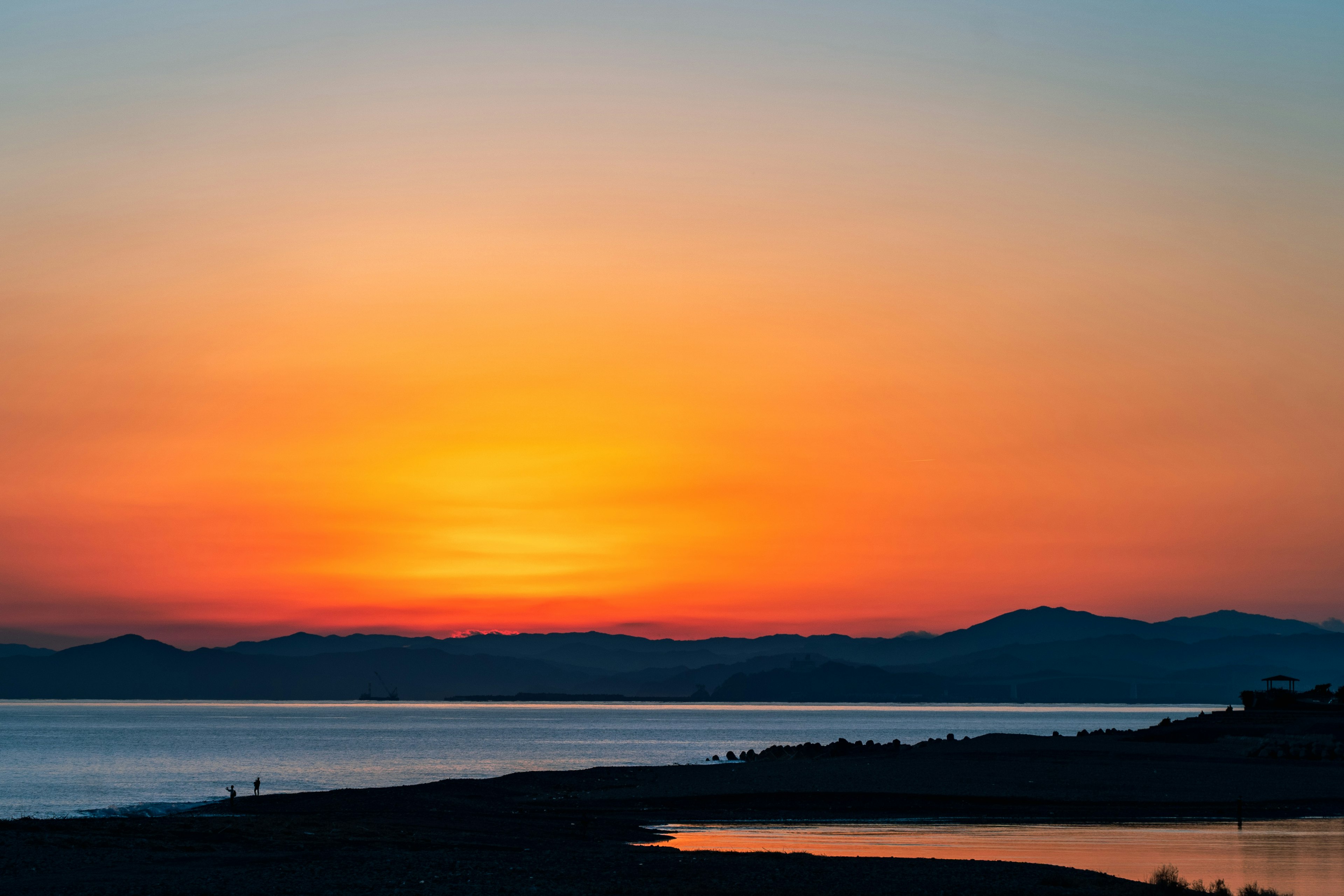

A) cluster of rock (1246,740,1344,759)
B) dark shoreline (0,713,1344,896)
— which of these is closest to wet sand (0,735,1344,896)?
dark shoreline (0,713,1344,896)

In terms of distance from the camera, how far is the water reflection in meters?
34.6

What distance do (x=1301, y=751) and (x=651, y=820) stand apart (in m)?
47.1

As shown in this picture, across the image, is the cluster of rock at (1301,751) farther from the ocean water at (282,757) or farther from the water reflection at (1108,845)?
the ocean water at (282,757)

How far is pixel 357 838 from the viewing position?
39.8 metres

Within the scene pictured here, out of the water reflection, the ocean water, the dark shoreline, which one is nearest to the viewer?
the dark shoreline

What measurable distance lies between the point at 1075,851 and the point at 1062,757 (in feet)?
131

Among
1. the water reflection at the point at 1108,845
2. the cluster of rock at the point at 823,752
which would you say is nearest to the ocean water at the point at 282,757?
the cluster of rock at the point at 823,752

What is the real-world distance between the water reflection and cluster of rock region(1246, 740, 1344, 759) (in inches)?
1124

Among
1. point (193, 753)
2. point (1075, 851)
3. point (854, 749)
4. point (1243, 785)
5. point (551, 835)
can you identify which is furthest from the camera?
point (193, 753)

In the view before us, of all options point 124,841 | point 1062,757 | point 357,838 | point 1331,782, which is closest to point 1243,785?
point 1331,782

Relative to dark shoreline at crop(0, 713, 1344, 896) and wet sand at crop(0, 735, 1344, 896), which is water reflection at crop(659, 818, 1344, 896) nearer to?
dark shoreline at crop(0, 713, 1344, 896)

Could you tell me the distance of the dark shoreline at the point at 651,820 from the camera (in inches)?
1212

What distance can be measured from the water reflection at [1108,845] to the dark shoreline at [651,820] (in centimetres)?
239

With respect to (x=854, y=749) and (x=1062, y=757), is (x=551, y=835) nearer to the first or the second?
(x=1062, y=757)
